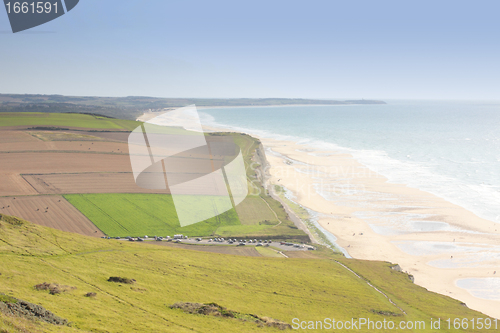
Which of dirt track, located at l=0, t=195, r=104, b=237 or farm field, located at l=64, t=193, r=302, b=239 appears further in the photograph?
farm field, located at l=64, t=193, r=302, b=239

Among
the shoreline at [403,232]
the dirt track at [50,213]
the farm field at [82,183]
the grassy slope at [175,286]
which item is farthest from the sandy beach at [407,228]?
the dirt track at [50,213]

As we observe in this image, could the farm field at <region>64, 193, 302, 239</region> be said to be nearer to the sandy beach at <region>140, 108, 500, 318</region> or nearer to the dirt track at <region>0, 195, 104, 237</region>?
the dirt track at <region>0, 195, 104, 237</region>

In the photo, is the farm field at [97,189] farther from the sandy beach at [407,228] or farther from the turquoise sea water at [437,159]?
the turquoise sea water at [437,159]

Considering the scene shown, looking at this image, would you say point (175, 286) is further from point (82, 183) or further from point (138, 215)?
point (82, 183)

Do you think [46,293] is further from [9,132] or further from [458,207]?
[9,132]

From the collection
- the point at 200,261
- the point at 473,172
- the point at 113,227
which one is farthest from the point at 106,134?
the point at 473,172

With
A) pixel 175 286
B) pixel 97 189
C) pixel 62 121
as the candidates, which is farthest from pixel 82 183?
pixel 62 121

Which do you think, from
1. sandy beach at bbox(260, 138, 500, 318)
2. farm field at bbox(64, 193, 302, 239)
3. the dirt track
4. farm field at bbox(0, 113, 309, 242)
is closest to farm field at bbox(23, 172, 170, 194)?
farm field at bbox(0, 113, 309, 242)
